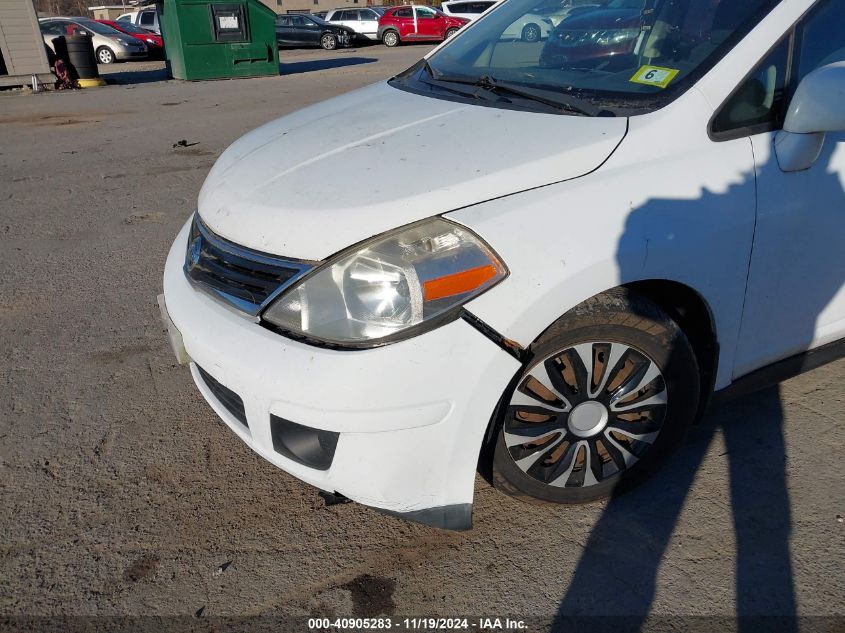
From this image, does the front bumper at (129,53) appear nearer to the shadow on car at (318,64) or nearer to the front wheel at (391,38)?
the shadow on car at (318,64)

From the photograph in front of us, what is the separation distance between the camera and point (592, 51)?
2803 mm

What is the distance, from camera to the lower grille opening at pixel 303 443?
198 cm

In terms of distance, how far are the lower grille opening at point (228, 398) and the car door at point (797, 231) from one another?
1681mm

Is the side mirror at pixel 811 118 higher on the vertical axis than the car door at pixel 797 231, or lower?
higher

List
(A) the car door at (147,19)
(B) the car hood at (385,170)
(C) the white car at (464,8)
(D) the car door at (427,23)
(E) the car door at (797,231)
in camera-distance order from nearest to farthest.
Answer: (B) the car hood at (385,170) → (E) the car door at (797,231) → (A) the car door at (147,19) → (D) the car door at (427,23) → (C) the white car at (464,8)

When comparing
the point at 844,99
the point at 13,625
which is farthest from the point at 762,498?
the point at 13,625

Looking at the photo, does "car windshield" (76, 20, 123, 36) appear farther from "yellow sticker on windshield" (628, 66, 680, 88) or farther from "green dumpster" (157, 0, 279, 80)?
"yellow sticker on windshield" (628, 66, 680, 88)

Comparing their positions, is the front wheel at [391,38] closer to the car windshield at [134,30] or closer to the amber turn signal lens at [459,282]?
the car windshield at [134,30]

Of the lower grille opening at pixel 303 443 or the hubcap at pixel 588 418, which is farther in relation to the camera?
the hubcap at pixel 588 418

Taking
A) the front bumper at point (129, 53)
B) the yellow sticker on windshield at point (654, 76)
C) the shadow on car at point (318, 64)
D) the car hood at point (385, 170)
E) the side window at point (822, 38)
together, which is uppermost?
the side window at point (822, 38)

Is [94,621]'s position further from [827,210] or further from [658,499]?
[827,210]

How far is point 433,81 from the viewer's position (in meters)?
3.03

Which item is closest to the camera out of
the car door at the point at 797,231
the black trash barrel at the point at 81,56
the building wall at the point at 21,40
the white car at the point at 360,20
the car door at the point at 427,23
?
the car door at the point at 797,231

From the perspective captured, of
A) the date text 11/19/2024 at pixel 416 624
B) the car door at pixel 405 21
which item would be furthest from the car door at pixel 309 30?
the date text 11/19/2024 at pixel 416 624
